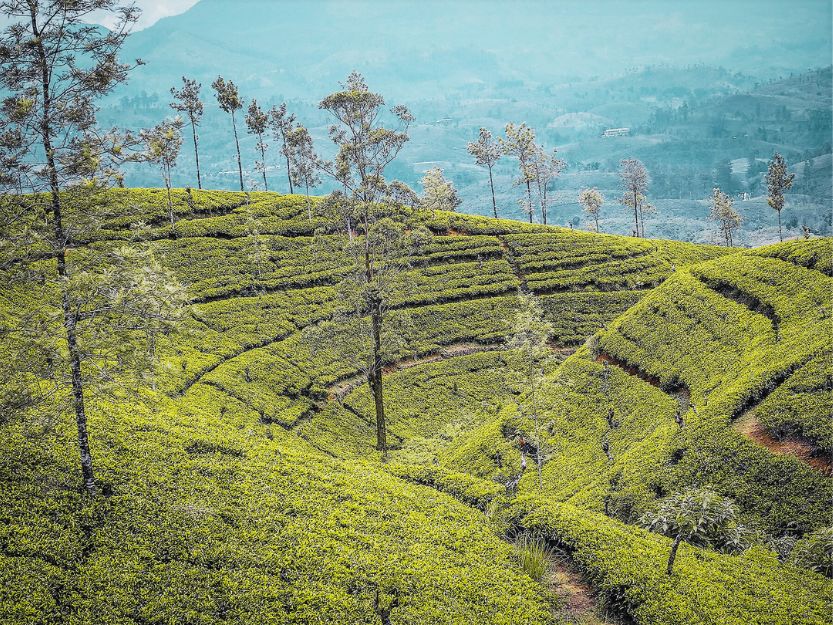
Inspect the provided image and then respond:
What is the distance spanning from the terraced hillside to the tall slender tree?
3.08 ft

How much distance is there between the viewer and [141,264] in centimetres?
3778

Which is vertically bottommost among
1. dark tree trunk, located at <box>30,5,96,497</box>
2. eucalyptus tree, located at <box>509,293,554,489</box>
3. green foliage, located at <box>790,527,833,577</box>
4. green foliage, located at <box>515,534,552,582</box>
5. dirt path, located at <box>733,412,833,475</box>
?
green foliage, located at <box>790,527,833,577</box>

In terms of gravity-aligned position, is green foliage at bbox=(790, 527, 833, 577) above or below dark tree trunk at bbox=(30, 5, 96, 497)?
below

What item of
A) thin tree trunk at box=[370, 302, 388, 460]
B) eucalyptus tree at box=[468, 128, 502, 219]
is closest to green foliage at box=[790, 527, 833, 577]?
thin tree trunk at box=[370, 302, 388, 460]

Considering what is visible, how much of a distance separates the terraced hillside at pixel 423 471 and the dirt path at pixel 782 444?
0.11 meters

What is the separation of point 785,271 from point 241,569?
3592 centimetres

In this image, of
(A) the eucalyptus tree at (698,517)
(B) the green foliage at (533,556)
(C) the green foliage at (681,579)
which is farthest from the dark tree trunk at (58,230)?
(A) the eucalyptus tree at (698,517)

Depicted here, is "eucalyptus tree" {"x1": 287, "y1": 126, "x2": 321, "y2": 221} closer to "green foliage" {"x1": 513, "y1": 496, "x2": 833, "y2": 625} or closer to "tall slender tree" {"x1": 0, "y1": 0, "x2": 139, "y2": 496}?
"tall slender tree" {"x1": 0, "y1": 0, "x2": 139, "y2": 496}

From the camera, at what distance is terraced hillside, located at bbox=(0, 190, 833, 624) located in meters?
14.8

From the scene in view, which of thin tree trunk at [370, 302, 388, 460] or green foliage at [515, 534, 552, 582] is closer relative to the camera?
green foliage at [515, 534, 552, 582]

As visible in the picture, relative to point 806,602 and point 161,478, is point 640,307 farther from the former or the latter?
point 161,478

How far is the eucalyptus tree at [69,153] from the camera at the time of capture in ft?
50.8

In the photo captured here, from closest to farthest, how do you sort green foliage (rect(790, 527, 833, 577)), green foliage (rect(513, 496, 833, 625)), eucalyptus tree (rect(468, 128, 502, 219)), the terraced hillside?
the terraced hillside < green foliage (rect(513, 496, 833, 625)) < green foliage (rect(790, 527, 833, 577)) < eucalyptus tree (rect(468, 128, 502, 219))

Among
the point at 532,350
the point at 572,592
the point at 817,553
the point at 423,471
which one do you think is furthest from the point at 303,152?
the point at 817,553
